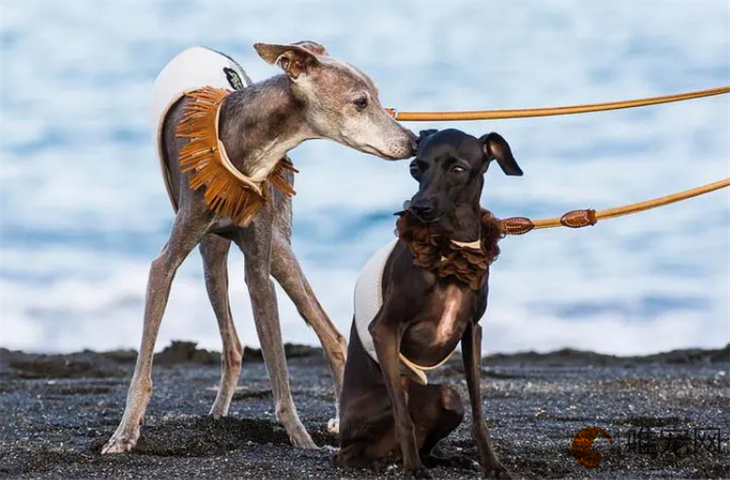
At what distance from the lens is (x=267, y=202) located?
7191 millimetres

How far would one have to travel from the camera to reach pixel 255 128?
21.8ft

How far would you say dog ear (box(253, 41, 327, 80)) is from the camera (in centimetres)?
623

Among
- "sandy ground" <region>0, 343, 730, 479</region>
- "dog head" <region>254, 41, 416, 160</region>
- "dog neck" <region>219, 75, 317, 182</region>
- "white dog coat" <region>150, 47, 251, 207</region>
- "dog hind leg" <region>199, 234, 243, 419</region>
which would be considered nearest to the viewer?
"sandy ground" <region>0, 343, 730, 479</region>

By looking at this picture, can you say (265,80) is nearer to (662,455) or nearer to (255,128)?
(255,128)

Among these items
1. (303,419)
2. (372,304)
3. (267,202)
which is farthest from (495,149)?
(303,419)

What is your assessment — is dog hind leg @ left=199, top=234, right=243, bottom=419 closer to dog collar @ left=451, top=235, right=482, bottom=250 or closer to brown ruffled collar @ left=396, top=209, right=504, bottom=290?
brown ruffled collar @ left=396, top=209, right=504, bottom=290

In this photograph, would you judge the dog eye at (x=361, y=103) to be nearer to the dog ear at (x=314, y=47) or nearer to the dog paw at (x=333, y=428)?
the dog ear at (x=314, y=47)

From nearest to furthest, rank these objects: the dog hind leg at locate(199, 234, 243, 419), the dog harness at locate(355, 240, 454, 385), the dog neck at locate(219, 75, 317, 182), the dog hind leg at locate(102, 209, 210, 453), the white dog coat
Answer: the dog harness at locate(355, 240, 454, 385) → the dog neck at locate(219, 75, 317, 182) → the dog hind leg at locate(102, 209, 210, 453) → the white dog coat → the dog hind leg at locate(199, 234, 243, 419)

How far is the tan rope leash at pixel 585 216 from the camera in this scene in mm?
5812

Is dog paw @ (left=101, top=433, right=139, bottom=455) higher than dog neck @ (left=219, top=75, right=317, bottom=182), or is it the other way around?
dog neck @ (left=219, top=75, right=317, bottom=182)

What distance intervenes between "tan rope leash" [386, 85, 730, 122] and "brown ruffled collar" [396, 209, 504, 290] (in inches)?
53.8

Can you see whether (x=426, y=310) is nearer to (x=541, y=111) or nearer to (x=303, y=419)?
(x=541, y=111)

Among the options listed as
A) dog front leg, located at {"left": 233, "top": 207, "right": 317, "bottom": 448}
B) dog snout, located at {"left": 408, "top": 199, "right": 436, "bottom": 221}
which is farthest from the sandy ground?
dog snout, located at {"left": 408, "top": 199, "right": 436, "bottom": 221}

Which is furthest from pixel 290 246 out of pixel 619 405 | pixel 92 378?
pixel 92 378
